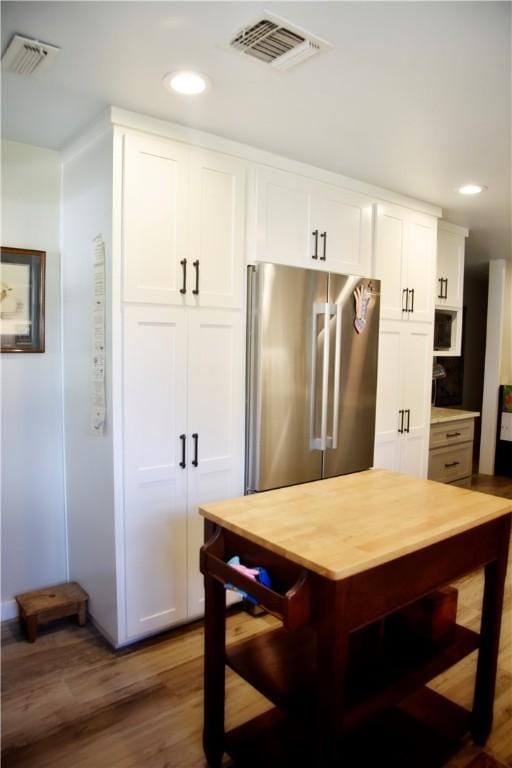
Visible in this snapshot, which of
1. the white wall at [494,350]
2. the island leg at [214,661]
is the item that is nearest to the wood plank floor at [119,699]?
the island leg at [214,661]

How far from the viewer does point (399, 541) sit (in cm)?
142

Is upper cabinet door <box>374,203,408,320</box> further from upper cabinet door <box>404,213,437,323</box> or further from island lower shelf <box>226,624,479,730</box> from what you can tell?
island lower shelf <box>226,624,479,730</box>

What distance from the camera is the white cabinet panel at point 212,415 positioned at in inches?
98.3

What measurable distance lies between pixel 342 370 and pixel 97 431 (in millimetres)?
1384

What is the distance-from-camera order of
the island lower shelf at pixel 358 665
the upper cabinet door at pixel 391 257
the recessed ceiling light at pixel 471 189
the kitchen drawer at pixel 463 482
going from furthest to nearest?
the kitchen drawer at pixel 463 482
the upper cabinet door at pixel 391 257
the recessed ceiling light at pixel 471 189
the island lower shelf at pixel 358 665

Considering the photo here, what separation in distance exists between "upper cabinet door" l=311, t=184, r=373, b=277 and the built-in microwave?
1411mm

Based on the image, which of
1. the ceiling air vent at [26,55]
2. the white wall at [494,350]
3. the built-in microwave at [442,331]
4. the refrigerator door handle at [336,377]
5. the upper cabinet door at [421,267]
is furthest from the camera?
the white wall at [494,350]

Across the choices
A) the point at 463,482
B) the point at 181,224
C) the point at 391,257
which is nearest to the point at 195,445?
the point at 181,224

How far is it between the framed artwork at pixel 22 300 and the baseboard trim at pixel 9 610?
130 cm

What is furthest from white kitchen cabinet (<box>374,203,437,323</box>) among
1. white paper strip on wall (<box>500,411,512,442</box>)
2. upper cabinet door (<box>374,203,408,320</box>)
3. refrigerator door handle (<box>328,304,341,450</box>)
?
white paper strip on wall (<box>500,411,512,442</box>)

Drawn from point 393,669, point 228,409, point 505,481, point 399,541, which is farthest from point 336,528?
point 505,481

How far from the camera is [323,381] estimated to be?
111 inches

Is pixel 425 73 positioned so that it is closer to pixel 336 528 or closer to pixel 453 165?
pixel 453 165

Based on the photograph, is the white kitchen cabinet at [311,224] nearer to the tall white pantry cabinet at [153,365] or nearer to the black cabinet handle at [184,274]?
the tall white pantry cabinet at [153,365]
